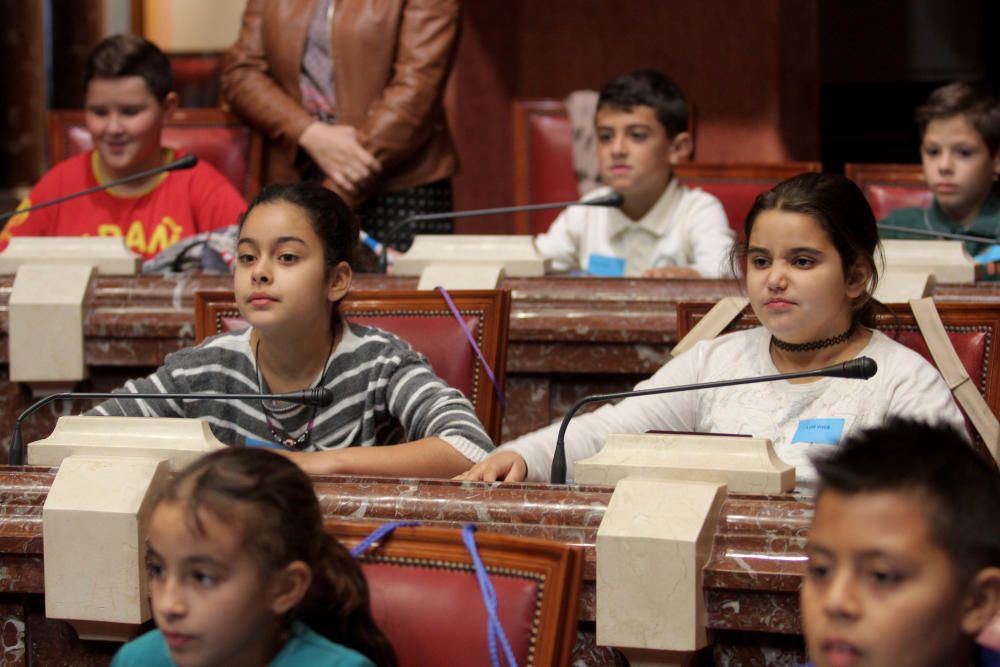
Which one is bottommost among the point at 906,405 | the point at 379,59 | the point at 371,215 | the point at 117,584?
the point at 117,584

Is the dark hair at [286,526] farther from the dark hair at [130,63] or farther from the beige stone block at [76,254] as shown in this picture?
the dark hair at [130,63]

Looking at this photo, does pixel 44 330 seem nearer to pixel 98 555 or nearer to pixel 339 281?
pixel 339 281

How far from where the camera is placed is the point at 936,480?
125 centimetres

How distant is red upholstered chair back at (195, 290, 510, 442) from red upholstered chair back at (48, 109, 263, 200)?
136cm

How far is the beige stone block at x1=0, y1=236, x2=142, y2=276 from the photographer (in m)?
2.95

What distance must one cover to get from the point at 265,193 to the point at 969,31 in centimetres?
406

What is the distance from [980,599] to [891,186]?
3019 mm

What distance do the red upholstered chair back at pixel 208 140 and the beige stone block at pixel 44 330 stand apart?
115 centimetres

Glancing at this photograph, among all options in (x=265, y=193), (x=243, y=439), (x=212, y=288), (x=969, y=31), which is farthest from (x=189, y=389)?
(x=969, y=31)

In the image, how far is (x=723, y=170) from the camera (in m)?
4.08

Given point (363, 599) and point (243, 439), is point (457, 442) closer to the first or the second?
point (243, 439)

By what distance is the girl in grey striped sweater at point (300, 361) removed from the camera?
2.27 meters

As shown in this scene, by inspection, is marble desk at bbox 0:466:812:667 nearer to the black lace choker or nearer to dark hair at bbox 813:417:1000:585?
dark hair at bbox 813:417:1000:585

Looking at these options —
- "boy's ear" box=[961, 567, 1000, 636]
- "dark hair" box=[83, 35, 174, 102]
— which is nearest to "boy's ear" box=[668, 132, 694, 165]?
"dark hair" box=[83, 35, 174, 102]
